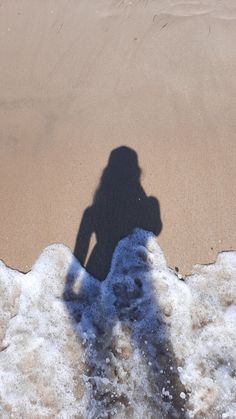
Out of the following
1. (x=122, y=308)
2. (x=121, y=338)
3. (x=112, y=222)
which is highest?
(x=112, y=222)

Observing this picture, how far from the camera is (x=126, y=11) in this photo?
20.0ft

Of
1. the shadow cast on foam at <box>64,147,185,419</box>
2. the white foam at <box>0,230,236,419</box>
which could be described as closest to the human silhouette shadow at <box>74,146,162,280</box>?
the shadow cast on foam at <box>64,147,185,419</box>

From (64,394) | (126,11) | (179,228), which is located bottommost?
(64,394)

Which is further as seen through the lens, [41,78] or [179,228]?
[41,78]

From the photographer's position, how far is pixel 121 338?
4074mm

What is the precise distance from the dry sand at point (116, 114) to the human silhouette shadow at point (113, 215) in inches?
3.7

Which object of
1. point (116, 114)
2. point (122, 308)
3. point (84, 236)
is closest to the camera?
point (122, 308)

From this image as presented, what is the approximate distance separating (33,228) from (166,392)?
2.07 m

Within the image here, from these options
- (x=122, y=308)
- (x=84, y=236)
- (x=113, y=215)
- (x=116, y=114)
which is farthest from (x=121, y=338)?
(x=116, y=114)

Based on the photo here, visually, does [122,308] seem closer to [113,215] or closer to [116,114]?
[113,215]

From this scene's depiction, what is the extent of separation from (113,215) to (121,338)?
4.17ft

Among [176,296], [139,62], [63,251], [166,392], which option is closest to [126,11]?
[139,62]

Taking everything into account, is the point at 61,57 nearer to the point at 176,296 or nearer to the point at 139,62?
the point at 139,62

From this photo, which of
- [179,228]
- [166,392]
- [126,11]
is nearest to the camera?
[166,392]
